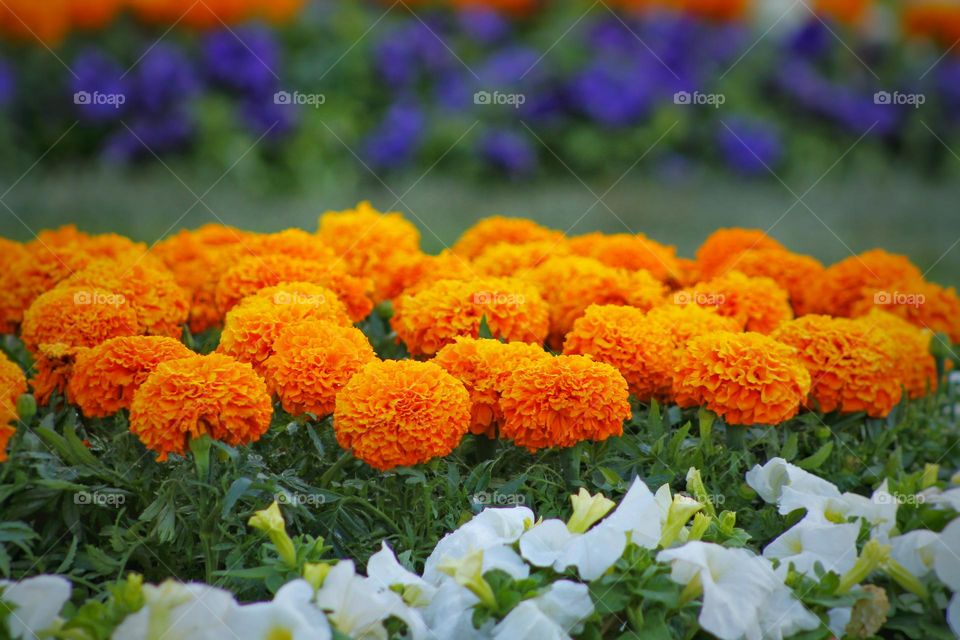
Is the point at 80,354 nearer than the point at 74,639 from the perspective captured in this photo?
No

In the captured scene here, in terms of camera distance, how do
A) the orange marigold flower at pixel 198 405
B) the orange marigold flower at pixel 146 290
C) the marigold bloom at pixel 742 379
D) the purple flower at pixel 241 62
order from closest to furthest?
the orange marigold flower at pixel 198 405
the marigold bloom at pixel 742 379
the orange marigold flower at pixel 146 290
the purple flower at pixel 241 62

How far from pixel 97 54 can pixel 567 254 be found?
4.42m

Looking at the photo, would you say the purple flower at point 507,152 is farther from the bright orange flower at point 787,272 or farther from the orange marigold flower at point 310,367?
the orange marigold flower at point 310,367

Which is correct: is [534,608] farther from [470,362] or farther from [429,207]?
[429,207]

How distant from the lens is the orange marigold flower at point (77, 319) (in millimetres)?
2590

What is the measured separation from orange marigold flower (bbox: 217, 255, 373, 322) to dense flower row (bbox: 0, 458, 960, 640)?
101 cm

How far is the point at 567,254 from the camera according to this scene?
3324 mm

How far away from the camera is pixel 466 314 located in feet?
9.09

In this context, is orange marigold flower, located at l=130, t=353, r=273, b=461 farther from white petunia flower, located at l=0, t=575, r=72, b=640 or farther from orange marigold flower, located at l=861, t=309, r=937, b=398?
orange marigold flower, located at l=861, t=309, r=937, b=398

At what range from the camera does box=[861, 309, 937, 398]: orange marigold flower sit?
9.71 feet

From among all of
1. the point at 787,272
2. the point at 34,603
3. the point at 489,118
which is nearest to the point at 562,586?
the point at 34,603

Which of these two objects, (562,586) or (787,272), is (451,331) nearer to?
(562,586)

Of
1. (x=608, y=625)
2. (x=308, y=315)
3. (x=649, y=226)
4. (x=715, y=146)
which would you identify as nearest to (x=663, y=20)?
(x=715, y=146)

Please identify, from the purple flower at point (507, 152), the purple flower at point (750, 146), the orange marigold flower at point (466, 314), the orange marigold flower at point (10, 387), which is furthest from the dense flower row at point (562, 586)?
the purple flower at point (750, 146)
